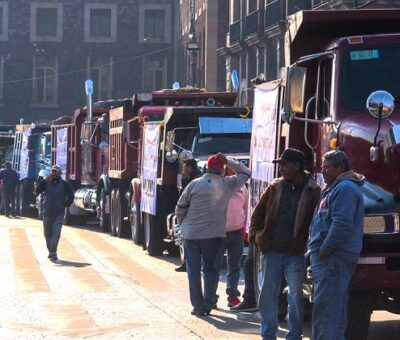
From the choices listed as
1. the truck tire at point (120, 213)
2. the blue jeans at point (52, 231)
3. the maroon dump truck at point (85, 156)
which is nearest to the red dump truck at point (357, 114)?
the blue jeans at point (52, 231)

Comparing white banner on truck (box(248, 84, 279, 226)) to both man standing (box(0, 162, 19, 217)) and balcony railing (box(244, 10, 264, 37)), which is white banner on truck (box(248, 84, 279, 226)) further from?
balcony railing (box(244, 10, 264, 37))

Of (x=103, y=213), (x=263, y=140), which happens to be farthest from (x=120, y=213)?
(x=263, y=140)

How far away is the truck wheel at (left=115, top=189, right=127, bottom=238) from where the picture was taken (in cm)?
2748

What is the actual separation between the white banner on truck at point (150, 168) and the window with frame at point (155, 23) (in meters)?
52.0

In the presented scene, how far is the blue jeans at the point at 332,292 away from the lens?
30.5 feet

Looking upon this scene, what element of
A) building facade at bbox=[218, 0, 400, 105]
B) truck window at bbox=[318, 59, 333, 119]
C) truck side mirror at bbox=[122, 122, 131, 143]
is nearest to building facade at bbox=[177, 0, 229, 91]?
building facade at bbox=[218, 0, 400, 105]

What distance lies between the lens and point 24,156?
41.3m

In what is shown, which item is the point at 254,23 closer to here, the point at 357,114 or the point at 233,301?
the point at 233,301

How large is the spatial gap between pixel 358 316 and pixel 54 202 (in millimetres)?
12411

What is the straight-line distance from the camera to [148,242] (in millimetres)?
22781

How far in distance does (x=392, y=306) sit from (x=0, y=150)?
4001 cm

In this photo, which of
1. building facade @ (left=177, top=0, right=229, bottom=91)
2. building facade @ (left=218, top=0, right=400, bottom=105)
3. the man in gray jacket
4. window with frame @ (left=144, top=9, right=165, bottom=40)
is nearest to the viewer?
the man in gray jacket

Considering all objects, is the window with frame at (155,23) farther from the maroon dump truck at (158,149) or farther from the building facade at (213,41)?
the maroon dump truck at (158,149)

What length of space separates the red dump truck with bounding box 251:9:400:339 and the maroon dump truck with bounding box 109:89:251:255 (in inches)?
281
